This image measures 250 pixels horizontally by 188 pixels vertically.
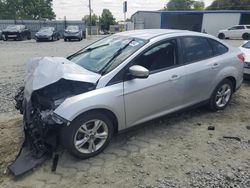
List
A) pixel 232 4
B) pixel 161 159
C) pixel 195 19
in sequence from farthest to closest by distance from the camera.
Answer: pixel 232 4 < pixel 195 19 < pixel 161 159

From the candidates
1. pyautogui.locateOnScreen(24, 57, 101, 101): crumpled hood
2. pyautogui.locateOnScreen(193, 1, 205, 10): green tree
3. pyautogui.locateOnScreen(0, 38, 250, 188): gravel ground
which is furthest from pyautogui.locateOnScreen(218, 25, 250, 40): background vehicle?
pyautogui.locateOnScreen(193, 1, 205, 10): green tree

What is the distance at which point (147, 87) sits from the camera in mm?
3748

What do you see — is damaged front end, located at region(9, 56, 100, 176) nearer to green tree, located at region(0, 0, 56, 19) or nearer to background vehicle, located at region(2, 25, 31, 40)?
background vehicle, located at region(2, 25, 31, 40)

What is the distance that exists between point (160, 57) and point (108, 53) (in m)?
0.80

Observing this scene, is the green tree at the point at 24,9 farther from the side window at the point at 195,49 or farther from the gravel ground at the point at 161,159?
the side window at the point at 195,49

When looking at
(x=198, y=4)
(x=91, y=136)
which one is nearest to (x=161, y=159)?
(x=91, y=136)

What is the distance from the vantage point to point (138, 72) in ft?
11.5

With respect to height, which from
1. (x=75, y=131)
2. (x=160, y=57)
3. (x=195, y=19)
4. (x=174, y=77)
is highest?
(x=195, y=19)

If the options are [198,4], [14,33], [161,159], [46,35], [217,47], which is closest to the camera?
[161,159]

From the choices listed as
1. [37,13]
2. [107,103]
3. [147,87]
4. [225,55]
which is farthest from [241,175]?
[37,13]

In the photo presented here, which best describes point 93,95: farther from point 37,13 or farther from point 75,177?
point 37,13

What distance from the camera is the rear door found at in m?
3.66

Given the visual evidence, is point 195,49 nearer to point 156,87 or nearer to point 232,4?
point 156,87

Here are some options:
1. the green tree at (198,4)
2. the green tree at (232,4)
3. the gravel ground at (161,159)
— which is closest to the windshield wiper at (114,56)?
the gravel ground at (161,159)
